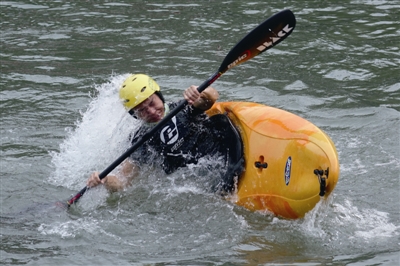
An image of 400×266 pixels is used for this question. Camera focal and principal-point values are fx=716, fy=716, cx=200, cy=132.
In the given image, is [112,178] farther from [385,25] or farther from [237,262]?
[385,25]

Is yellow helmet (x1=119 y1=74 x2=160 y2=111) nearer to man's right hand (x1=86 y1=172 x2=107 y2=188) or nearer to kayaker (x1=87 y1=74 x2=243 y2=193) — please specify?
kayaker (x1=87 y1=74 x2=243 y2=193)

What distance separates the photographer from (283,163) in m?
5.62

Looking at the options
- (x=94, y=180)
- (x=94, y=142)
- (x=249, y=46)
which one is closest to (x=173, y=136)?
(x=94, y=180)

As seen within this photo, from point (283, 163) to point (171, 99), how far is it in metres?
3.24

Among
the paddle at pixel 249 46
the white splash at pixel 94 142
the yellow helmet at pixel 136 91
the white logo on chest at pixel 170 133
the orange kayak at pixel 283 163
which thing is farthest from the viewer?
the white splash at pixel 94 142

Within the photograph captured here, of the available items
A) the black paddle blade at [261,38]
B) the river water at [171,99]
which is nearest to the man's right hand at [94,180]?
the river water at [171,99]

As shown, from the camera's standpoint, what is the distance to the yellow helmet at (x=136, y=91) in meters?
6.07

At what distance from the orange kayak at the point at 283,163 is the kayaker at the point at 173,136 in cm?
18

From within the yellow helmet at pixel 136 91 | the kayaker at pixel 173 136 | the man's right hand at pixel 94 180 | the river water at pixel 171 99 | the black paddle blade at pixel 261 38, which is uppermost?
the black paddle blade at pixel 261 38

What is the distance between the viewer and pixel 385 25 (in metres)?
10.8

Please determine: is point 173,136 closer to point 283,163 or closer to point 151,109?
point 151,109

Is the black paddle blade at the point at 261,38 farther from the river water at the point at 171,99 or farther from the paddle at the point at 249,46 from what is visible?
the river water at the point at 171,99

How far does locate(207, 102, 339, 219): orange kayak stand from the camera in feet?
17.7

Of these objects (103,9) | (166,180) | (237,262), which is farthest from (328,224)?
(103,9)
